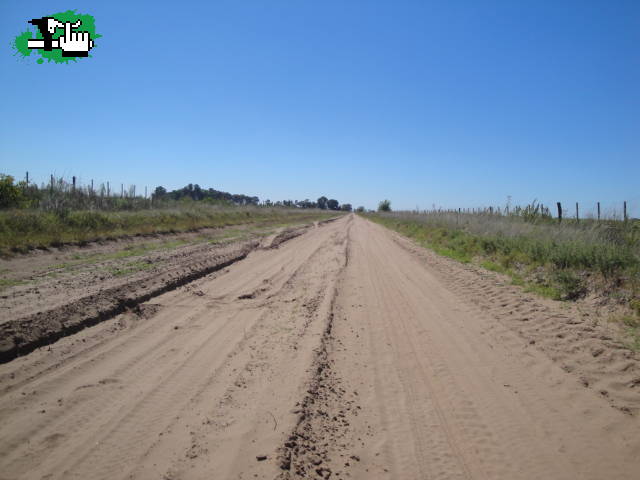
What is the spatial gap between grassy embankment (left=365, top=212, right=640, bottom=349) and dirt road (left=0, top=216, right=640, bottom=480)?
1.25m

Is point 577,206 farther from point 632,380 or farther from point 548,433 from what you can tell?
point 548,433

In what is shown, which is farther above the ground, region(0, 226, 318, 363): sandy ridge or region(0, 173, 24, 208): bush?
region(0, 173, 24, 208): bush

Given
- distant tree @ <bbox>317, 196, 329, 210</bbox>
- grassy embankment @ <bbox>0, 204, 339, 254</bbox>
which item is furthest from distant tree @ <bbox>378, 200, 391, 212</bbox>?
grassy embankment @ <bbox>0, 204, 339, 254</bbox>

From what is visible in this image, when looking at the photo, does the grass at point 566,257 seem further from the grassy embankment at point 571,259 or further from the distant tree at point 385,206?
the distant tree at point 385,206

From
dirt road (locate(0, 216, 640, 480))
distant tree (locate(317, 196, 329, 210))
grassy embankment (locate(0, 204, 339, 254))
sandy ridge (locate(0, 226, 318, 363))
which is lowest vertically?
dirt road (locate(0, 216, 640, 480))

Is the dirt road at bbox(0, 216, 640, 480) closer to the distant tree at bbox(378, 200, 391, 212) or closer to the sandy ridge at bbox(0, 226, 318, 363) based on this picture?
the sandy ridge at bbox(0, 226, 318, 363)

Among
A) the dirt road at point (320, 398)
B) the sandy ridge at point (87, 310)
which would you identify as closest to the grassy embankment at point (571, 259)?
the dirt road at point (320, 398)

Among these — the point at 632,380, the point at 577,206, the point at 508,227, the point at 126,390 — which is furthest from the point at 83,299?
the point at 577,206

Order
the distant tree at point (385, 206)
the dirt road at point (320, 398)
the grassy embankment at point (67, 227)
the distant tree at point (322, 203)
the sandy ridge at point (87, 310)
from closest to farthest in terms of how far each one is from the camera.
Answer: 1. the dirt road at point (320, 398)
2. the sandy ridge at point (87, 310)
3. the grassy embankment at point (67, 227)
4. the distant tree at point (385, 206)
5. the distant tree at point (322, 203)

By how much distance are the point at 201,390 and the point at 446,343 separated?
3506mm

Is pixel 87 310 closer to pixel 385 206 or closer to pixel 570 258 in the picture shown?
pixel 570 258

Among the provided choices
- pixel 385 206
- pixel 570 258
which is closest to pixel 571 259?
pixel 570 258

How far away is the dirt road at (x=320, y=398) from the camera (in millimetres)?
2928

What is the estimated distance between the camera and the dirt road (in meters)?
2.93
